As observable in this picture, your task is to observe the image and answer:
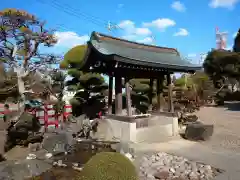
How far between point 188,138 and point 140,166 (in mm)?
4059

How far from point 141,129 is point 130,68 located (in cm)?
268

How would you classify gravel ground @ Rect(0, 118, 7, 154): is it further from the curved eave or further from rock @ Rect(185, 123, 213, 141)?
rock @ Rect(185, 123, 213, 141)

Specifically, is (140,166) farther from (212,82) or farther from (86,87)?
(212,82)

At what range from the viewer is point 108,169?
10.8 ft

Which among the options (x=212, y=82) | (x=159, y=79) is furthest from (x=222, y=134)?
(x=212, y=82)

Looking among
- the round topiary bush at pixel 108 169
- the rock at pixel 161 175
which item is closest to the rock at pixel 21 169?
the round topiary bush at pixel 108 169

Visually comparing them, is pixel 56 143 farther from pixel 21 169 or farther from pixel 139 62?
pixel 139 62

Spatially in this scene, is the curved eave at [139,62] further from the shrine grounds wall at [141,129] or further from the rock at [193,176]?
the rock at [193,176]

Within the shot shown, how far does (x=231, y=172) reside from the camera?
5.32 metres

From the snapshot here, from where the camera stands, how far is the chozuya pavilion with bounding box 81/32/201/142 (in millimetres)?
8398

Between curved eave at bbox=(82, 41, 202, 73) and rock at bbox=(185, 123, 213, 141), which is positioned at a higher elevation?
curved eave at bbox=(82, 41, 202, 73)

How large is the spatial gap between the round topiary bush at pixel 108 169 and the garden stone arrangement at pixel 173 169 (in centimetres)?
201

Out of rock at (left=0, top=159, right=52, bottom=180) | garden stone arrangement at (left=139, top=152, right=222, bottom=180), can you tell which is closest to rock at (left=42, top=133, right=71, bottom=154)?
rock at (left=0, top=159, right=52, bottom=180)

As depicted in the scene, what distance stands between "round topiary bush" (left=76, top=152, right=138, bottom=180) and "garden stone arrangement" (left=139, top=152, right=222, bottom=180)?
201cm
